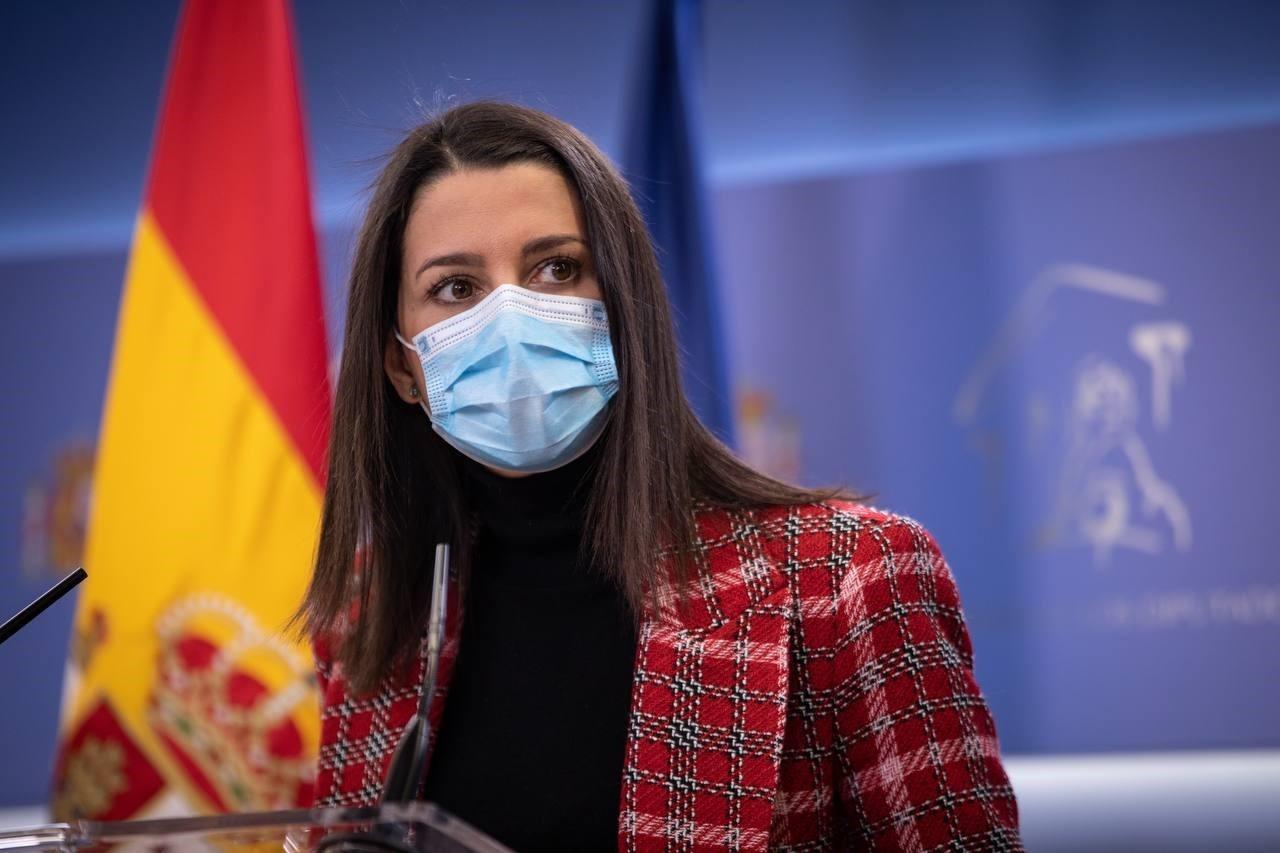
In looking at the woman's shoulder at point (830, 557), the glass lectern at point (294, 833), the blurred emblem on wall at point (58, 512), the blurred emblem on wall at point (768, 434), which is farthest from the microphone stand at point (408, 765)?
the blurred emblem on wall at point (58, 512)

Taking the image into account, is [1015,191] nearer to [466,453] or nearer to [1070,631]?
[1070,631]

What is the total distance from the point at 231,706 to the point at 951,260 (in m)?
1.76

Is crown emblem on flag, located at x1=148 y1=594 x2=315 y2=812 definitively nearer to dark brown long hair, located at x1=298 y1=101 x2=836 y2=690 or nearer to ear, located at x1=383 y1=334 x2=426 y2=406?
dark brown long hair, located at x1=298 y1=101 x2=836 y2=690

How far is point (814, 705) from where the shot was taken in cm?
132

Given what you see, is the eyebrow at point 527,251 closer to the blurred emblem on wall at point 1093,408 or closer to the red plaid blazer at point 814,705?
the red plaid blazer at point 814,705

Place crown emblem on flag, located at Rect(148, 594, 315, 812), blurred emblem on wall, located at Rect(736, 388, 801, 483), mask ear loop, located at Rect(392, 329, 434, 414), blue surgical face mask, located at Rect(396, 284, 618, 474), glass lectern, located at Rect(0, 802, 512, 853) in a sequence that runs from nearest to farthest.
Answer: glass lectern, located at Rect(0, 802, 512, 853) → blue surgical face mask, located at Rect(396, 284, 618, 474) → mask ear loop, located at Rect(392, 329, 434, 414) → crown emblem on flag, located at Rect(148, 594, 315, 812) → blurred emblem on wall, located at Rect(736, 388, 801, 483)

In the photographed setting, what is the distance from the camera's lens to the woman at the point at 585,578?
1282 millimetres

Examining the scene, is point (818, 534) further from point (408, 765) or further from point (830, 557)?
point (408, 765)

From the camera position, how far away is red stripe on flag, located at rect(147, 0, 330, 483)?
2.29 meters

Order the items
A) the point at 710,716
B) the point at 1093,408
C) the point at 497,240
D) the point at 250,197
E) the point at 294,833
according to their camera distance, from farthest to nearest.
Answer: the point at 1093,408, the point at 250,197, the point at 497,240, the point at 710,716, the point at 294,833

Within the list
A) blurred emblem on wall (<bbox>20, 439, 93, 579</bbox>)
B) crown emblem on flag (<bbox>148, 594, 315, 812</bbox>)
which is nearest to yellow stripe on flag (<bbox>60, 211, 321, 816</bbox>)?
crown emblem on flag (<bbox>148, 594, 315, 812</bbox>)

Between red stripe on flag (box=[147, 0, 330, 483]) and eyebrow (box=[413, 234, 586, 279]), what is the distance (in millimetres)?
904

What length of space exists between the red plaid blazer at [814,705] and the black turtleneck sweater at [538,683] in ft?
0.14

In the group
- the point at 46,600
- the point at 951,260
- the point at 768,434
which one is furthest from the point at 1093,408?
the point at 46,600
